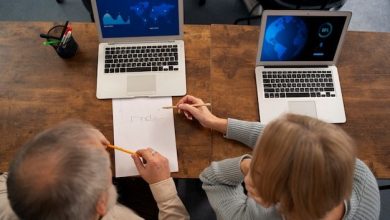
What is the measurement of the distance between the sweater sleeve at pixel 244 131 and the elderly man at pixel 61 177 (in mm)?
460

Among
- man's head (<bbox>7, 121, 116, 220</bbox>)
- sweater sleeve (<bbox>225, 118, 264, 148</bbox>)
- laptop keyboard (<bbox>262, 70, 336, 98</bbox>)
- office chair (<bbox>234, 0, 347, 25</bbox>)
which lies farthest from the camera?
office chair (<bbox>234, 0, 347, 25</bbox>)

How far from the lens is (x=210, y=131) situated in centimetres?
128

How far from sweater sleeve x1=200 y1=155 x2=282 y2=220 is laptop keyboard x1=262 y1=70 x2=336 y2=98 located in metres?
0.31

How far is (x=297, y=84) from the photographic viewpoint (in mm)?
1357

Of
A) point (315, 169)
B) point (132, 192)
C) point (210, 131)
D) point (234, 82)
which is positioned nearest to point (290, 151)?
point (315, 169)

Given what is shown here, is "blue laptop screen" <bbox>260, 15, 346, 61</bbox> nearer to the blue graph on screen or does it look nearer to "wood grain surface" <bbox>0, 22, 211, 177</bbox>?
"wood grain surface" <bbox>0, 22, 211, 177</bbox>

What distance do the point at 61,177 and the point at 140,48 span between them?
707 mm

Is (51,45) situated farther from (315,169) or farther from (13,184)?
(315,169)

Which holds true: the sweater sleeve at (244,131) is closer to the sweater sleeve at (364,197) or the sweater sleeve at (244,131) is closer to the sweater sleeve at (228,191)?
the sweater sleeve at (228,191)

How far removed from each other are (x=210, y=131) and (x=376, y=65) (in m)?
0.69

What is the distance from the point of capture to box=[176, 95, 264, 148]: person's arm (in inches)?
48.7

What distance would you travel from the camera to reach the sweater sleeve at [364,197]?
1.04 metres

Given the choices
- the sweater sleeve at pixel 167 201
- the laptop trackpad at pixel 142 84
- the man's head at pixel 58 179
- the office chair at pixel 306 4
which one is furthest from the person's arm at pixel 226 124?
the office chair at pixel 306 4

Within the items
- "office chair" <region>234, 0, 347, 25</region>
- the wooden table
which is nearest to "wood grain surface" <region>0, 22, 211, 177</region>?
the wooden table
